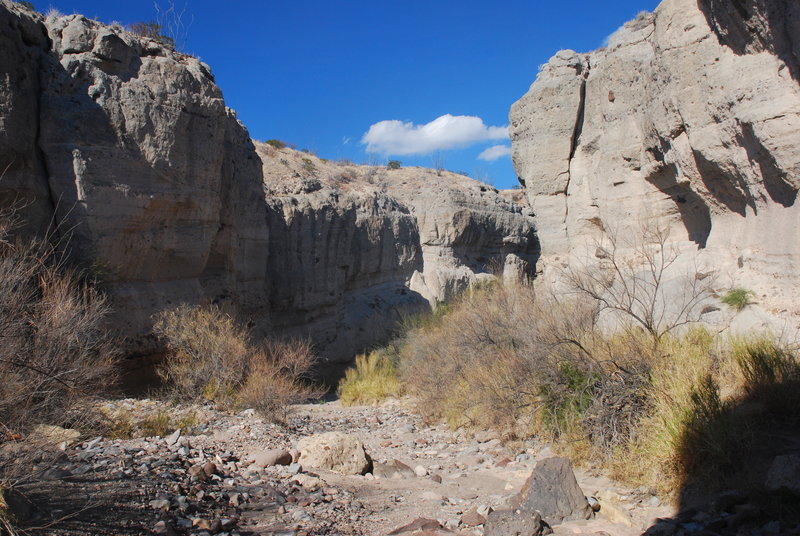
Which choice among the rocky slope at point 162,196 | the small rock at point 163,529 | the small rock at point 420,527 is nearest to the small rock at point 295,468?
the small rock at point 420,527

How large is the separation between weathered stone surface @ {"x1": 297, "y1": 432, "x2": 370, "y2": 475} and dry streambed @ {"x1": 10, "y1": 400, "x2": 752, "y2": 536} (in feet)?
0.11

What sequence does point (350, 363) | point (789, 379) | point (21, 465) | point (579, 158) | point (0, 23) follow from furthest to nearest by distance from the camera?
point (350, 363) < point (579, 158) < point (0, 23) < point (789, 379) < point (21, 465)

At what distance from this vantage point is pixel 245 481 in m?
7.09

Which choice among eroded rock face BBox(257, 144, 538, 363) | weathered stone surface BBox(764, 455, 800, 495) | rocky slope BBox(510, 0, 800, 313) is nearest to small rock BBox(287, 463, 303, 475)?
weathered stone surface BBox(764, 455, 800, 495)

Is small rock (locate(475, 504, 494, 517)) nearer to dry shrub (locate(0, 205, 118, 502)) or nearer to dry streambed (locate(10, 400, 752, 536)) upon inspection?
dry streambed (locate(10, 400, 752, 536))

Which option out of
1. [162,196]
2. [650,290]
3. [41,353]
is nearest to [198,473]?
[41,353]

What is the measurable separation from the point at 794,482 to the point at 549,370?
421 centimetres

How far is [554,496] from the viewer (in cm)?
600

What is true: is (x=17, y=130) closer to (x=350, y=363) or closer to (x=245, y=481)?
(x=245, y=481)

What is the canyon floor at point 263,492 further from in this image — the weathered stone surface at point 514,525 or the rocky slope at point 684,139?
the rocky slope at point 684,139

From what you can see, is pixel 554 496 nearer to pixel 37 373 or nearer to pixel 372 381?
pixel 37 373

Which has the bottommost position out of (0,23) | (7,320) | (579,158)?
(7,320)

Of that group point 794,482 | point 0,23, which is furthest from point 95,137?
point 794,482

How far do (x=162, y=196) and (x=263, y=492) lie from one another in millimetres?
8158
